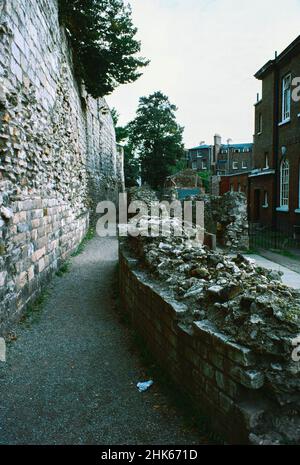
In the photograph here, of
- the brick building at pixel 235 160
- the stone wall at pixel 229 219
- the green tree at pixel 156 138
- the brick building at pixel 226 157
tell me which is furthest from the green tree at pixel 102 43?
the brick building at pixel 235 160

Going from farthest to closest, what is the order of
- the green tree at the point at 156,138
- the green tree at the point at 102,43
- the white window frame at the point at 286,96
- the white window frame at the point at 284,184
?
the green tree at the point at 156,138 < the white window frame at the point at 284,184 < the white window frame at the point at 286,96 < the green tree at the point at 102,43

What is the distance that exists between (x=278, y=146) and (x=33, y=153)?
15095 millimetres

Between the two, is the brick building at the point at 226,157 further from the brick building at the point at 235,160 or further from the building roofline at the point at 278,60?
the building roofline at the point at 278,60

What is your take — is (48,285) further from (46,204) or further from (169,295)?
(169,295)

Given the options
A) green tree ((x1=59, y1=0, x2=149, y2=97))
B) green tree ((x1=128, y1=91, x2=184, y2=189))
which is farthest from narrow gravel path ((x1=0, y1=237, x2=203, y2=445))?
green tree ((x1=128, y1=91, x2=184, y2=189))

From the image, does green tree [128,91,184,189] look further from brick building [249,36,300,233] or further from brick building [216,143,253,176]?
brick building [216,143,253,176]

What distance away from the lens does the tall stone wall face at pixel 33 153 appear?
189 inches

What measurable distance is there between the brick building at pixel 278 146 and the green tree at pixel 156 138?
1299cm

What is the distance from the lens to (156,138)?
35.2 m

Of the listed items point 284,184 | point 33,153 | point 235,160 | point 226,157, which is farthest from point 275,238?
point 226,157

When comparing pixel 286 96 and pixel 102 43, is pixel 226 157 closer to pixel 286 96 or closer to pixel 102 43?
pixel 286 96

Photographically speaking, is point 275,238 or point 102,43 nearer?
point 102,43
